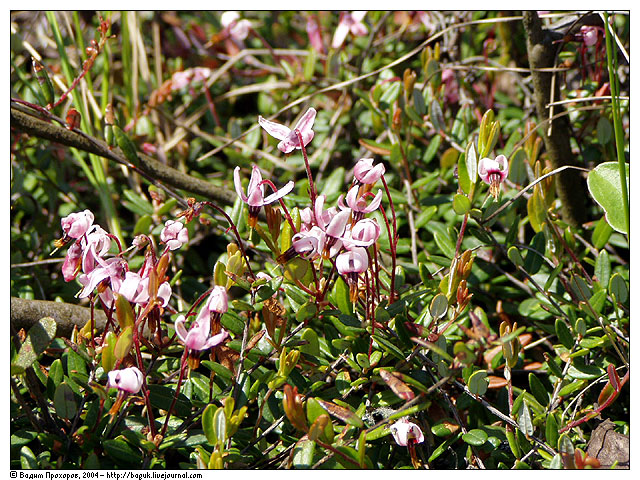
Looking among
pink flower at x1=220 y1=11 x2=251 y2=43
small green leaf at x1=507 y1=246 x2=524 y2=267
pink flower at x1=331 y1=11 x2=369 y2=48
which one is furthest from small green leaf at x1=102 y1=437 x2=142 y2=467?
pink flower at x1=220 y1=11 x2=251 y2=43

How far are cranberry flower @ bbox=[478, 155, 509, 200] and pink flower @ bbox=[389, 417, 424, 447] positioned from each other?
1.23 feet

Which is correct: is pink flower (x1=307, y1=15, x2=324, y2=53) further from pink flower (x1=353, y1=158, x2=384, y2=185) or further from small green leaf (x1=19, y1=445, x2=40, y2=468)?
small green leaf (x1=19, y1=445, x2=40, y2=468)

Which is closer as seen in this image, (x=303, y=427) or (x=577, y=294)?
(x=303, y=427)

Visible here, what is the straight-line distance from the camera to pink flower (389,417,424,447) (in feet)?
3.03

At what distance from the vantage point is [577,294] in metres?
1.18

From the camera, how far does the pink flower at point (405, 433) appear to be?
36.3 inches

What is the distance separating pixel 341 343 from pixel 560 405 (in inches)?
16.6

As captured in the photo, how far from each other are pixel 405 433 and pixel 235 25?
1516mm

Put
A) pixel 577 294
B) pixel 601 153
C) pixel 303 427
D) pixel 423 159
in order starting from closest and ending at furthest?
pixel 303 427
pixel 577 294
pixel 601 153
pixel 423 159

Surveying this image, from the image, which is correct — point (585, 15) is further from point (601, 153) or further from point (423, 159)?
point (423, 159)

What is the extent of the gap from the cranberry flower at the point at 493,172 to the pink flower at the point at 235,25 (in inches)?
46.4

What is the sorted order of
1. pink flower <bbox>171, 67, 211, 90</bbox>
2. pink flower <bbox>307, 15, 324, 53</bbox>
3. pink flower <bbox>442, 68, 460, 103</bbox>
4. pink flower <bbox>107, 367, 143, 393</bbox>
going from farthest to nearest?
1. pink flower <bbox>307, 15, 324, 53</bbox>
2. pink flower <bbox>171, 67, 211, 90</bbox>
3. pink flower <bbox>442, 68, 460, 103</bbox>
4. pink flower <bbox>107, 367, 143, 393</bbox>

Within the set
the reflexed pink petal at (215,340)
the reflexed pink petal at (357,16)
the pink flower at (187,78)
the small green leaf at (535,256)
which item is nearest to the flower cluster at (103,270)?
the reflexed pink petal at (215,340)

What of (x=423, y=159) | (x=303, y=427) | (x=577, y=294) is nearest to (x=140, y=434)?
(x=303, y=427)
